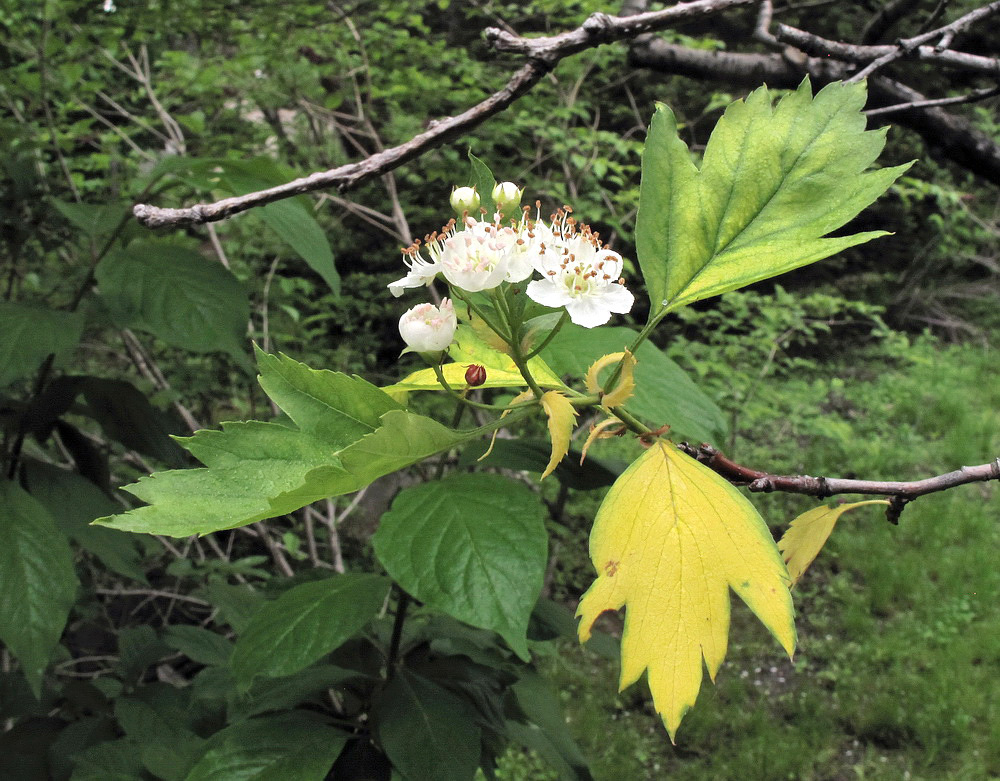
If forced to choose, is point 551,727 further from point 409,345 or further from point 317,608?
point 409,345

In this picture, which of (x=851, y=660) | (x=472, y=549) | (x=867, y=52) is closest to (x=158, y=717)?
(x=472, y=549)

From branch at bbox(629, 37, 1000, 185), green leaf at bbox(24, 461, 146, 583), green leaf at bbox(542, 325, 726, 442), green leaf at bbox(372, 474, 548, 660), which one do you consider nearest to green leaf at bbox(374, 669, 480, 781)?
green leaf at bbox(372, 474, 548, 660)

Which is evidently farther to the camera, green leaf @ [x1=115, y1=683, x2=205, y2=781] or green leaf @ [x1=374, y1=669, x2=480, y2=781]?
green leaf @ [x1=115, y1=683, x2=205, y2=781]

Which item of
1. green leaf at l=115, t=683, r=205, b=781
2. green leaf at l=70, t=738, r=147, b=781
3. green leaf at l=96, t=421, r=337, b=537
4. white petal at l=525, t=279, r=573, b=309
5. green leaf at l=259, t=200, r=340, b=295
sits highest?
white petal at l=525, t=279, r=573, b=309

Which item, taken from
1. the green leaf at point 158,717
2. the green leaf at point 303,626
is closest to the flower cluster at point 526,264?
the green leaf at point 303,626

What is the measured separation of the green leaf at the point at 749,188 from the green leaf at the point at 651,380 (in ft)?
0.82

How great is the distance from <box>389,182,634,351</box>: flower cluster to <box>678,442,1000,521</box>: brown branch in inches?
5.2

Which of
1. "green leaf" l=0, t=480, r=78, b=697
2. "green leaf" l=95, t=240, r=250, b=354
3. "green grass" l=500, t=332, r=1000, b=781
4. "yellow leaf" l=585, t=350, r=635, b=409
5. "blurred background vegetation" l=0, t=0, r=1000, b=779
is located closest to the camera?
"yellow leaf" l=585, t=350, r=635, b=409

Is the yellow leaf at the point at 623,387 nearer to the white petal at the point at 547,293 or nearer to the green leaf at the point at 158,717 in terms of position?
the white petal at the point at 547,293

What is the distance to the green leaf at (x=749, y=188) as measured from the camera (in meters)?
0.54

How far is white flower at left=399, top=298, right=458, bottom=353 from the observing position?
54 centimetres

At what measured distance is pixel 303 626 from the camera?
0.91m

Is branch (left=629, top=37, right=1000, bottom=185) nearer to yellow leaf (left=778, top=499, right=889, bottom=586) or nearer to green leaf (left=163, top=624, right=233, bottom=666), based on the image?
yellow leaf (left=778, top=499, right=889, bottom=586)

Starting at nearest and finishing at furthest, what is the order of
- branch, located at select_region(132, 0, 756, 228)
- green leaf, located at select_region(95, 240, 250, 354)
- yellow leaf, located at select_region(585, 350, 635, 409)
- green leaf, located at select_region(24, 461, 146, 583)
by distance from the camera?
yellow leaf, located at select_region(585, 350, 635, 409)
branch, located at select_region(132, 0, 756, 228)
green leaf, located at select_region(95, 240, 250, 354)
green leaf, located at select_region(24, 461, 146, 583)
